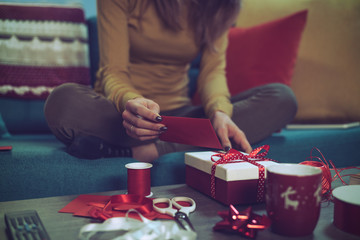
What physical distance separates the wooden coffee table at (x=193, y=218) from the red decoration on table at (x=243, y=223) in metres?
0.01

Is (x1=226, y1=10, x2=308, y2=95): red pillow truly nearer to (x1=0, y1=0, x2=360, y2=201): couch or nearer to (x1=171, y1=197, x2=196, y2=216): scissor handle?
(x1=0, y1=0, x2=360, y2=201): couch

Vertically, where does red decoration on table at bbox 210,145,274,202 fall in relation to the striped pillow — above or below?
below

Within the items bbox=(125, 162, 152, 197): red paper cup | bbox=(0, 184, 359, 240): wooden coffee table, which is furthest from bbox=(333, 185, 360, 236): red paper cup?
bbox=(125, 162, 152, 197): red paper cup

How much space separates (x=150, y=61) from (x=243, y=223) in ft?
3.30

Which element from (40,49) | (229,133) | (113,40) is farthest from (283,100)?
(40,49)

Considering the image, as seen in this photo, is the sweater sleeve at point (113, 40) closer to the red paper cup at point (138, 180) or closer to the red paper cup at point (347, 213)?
the red paper cup at point (138, 180)

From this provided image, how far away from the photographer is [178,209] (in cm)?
65

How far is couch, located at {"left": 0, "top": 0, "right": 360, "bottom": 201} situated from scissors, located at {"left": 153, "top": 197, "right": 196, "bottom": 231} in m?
0.30

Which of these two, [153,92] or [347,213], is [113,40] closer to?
[153,92]

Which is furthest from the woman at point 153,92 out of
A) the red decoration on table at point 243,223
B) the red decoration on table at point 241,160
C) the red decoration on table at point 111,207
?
the red decoration on table at point 243,223

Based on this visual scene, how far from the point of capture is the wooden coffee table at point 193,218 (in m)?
0.55

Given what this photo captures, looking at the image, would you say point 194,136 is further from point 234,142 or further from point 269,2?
point 269,2

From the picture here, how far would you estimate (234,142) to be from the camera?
1.06 meters

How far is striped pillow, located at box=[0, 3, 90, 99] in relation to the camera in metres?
1.56
